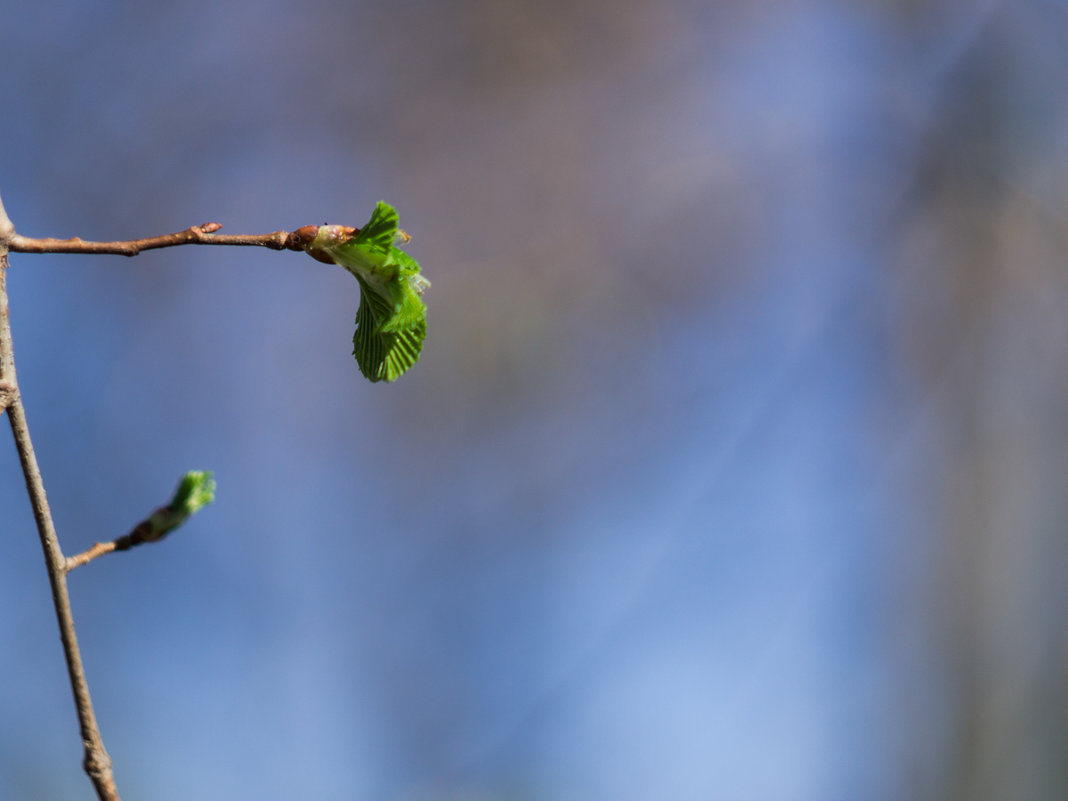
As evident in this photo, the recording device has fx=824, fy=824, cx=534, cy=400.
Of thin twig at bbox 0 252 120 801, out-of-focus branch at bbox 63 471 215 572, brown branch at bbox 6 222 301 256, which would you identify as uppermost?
brown branch at bbox 6 222 301 256

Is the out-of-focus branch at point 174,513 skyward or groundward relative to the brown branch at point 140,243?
groundward

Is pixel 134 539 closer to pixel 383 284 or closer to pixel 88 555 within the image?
pixel 88 555

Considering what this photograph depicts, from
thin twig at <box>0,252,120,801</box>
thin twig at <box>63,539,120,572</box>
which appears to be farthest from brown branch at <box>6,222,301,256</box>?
thin twig at <box>63,539,120,572</box>

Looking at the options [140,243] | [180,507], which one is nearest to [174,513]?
[180,507]

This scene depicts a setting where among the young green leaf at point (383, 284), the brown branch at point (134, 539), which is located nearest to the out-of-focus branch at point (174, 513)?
the brown branch at point (134, 539)

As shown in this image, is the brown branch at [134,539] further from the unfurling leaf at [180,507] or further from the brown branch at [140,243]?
the brown branch at [140,243]

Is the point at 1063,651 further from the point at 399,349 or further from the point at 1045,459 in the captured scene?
the point at 399,349

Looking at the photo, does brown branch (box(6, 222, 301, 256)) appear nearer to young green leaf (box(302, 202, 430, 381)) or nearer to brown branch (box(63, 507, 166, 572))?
young green leaf (box(302, 202, 430, 381))
